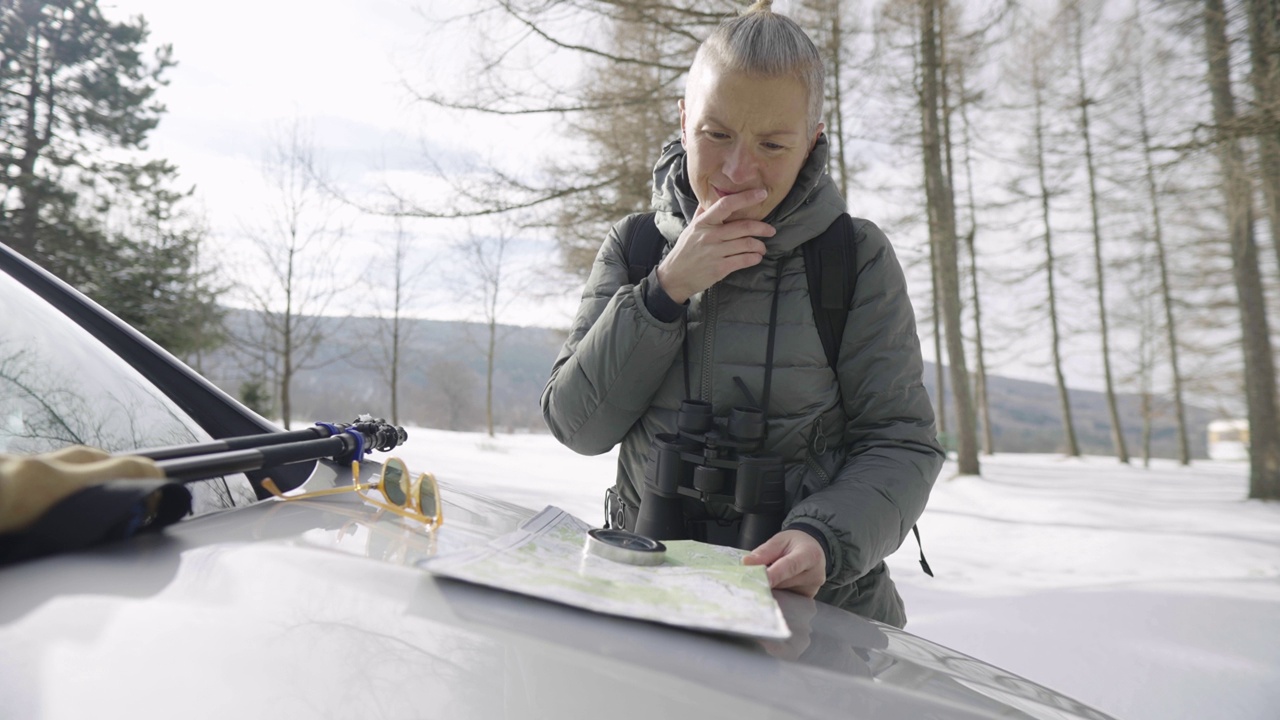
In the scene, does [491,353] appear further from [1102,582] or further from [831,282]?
[831,282]

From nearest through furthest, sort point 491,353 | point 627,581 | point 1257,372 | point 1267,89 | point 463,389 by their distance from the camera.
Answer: point 627,581 < point 1267,89 < point 1257,372 < point 491,353 < point 463,389

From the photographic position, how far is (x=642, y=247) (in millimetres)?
1776

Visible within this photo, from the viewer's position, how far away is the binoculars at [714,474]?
1.47 m

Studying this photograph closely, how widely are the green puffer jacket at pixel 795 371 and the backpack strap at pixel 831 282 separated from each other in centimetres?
2

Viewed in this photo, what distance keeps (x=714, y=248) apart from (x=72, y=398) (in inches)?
44.9

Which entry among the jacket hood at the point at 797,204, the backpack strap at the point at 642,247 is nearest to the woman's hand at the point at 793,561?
the jacket hood at the point at 797,204

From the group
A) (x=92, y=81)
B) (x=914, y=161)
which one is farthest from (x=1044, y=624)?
(x=92, y=81)

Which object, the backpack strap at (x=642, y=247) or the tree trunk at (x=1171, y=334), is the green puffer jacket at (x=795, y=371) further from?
the tree trunk at (x=1171, y=334)

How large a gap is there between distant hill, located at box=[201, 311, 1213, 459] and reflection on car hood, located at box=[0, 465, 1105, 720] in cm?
1187

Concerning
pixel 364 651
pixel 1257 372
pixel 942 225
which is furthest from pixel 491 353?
pixel 364 651

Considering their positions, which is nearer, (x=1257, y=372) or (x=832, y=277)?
(x=832, y=277)

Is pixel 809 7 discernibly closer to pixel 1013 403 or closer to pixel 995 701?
pixel 995 701

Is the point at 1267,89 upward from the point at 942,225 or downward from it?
downward

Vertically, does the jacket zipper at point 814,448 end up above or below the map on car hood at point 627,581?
above
